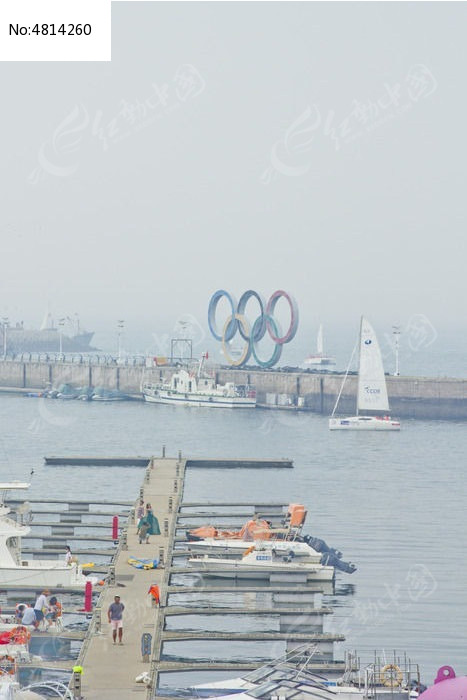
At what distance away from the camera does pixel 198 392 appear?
18988 cm

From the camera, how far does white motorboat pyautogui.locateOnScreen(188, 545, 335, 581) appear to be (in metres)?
64.2

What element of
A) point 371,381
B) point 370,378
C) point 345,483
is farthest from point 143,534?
point 370,378

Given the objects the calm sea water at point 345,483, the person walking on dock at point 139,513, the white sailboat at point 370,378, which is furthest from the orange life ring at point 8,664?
the white sailboat at point 370,378

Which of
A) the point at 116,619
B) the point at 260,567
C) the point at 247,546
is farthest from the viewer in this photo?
the point at 247,546

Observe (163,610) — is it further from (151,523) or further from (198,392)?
(198,392)

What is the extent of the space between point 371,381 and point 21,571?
11190 cm

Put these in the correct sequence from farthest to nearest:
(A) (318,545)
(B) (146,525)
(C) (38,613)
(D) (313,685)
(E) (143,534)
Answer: (A) (318,545) → (B) (146,525) → (E) (143,534) → (C) (38,613) → (D) (313,685)

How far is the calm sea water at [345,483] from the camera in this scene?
61312 millimetres

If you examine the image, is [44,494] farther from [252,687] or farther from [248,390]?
[248,390]

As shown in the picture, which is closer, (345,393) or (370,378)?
(370,378)

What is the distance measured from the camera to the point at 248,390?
19112 cm

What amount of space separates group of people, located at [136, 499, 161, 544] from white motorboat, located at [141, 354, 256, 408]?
113m

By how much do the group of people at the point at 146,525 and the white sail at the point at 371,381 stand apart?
95.7 metres

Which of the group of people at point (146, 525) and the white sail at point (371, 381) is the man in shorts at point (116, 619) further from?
the white sail at point (371, 381)
